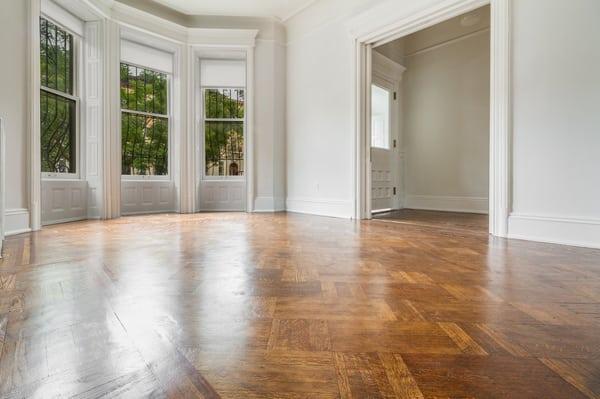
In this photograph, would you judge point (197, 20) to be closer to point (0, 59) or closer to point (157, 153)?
point (157, 153)

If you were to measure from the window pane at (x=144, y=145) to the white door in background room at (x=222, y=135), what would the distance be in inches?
25.1

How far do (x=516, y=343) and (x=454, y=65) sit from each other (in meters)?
6.45

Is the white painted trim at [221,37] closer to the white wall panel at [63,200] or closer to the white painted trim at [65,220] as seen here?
the white wall panel at [63,200]

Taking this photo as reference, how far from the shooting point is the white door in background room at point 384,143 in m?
6.59

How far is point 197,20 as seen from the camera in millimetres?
6355

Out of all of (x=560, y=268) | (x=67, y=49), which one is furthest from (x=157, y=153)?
(x=560, y=268)

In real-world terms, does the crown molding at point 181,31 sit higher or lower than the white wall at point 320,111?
higher

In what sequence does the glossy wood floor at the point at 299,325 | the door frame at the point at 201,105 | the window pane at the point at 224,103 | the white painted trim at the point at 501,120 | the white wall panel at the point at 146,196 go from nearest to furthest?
the glossy wood floor at the point at 299,325 < the white painted trim at the point at 501,120 < the white wall panel at the point at 146,196 < the door frame at the point at 201,105 < the window pane at the point at 224,103

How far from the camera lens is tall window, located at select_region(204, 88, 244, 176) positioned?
6578 mm

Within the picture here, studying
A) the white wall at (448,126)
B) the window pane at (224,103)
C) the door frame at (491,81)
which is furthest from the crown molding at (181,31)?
the white wall at (448,126)

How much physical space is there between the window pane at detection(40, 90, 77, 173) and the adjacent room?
0.02 m

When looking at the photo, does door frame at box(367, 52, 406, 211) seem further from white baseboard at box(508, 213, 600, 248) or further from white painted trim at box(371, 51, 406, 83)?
white baseboard at box(508, 213, 600, 248)

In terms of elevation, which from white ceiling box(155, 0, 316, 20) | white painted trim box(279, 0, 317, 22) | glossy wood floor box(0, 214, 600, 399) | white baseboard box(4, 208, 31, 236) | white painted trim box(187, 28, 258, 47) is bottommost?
glossy wood floor box(0, 214, 600, 399)

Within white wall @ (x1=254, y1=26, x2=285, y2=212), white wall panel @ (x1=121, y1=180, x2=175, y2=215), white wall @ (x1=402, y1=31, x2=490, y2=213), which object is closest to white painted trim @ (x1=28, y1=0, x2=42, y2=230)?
white wall panel @ (x1=121, y1=180, x2=175, y2=215)
